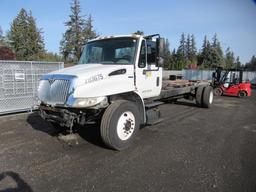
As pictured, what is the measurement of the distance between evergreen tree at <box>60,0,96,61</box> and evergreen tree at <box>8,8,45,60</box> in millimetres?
5479

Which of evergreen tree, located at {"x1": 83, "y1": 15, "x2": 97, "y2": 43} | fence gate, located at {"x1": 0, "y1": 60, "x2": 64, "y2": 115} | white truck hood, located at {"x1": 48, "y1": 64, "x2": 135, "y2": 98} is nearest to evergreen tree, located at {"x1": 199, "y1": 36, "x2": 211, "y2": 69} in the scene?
evergreen tree, located at {"x1": 83, "y1": 15, "x2": 97, "y2": 43}

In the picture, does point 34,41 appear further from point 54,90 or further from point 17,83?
point 54,90

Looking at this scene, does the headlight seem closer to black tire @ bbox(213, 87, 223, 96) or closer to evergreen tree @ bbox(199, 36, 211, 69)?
black tire @ bbox(213, 87, 223, 96)

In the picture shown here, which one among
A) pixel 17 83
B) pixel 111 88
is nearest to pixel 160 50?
pixel 111 88

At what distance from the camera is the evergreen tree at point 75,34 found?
4828cm

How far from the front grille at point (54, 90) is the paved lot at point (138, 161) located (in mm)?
1117

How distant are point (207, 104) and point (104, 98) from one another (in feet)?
21.4

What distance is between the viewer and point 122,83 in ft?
15.3

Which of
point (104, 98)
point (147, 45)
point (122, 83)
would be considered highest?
point (147, 45)

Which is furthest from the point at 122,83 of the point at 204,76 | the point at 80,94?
the point at 204,76

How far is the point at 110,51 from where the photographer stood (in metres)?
5.35

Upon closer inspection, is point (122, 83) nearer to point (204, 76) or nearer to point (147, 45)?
point (147, 45)

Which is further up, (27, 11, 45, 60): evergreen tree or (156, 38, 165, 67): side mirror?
(27, 11, 45, 60): evergreen tree

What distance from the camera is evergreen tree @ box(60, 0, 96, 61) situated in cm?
4828
